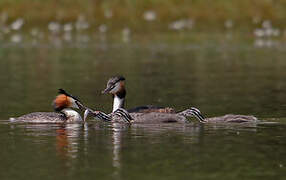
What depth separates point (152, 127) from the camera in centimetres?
2862

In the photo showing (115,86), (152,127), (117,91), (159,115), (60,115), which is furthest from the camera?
(115,86)

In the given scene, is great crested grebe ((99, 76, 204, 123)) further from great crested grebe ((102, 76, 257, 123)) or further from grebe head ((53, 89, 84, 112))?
grebe head ((53, 89, 84, 112))

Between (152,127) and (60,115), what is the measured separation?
3.69m

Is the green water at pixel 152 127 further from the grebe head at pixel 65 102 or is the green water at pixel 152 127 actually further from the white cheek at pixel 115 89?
the white cheek at pixel 115 89

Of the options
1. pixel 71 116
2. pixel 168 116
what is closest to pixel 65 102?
pixel 71 116

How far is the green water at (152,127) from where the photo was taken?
69.3 ft

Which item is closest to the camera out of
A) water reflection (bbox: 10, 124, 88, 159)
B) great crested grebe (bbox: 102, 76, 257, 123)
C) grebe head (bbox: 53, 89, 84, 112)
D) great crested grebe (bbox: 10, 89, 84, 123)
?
water reflection (bbox: 10, 124, 88, 159)

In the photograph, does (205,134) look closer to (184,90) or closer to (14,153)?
(14,153)

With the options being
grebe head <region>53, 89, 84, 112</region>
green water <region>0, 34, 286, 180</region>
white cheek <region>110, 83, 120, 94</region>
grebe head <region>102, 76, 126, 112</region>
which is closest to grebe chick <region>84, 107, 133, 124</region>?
green water <region>0, 34, 286, 180</region>

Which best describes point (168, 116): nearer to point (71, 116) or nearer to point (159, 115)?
point (159, 115)

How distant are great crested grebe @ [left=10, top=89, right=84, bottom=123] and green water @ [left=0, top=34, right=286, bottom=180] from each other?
65cm

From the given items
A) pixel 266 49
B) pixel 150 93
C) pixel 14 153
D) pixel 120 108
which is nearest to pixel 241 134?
pixel 120 108

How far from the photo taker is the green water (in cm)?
2112

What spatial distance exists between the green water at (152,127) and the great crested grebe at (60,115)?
2.14 feet
